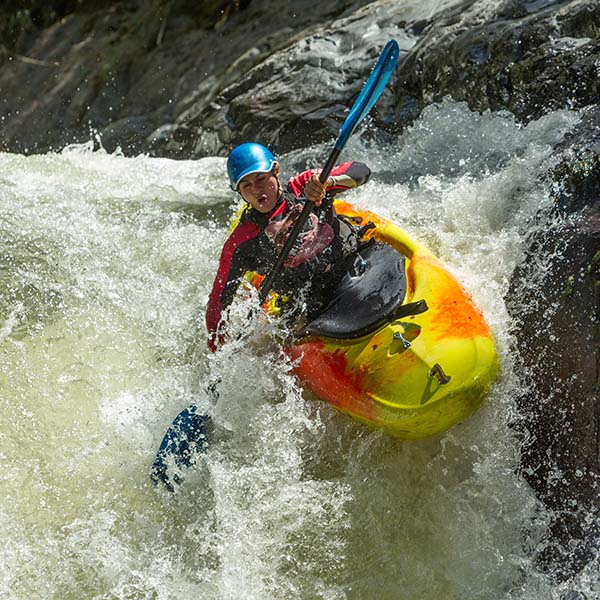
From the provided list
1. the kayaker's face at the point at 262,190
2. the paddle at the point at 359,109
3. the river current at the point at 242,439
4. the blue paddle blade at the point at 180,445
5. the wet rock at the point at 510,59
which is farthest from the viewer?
the wet rock at the point at 510,59

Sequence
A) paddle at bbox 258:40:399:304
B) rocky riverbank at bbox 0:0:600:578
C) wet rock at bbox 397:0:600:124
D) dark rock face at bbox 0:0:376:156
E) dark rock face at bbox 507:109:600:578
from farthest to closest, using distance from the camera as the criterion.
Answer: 1. dark rock face at bbox 0:0:376:156
2. wet rock at bbox 397:0:600:124
3. paddle at bbox 258:40:399:304
4. rocky riverbank at bbox 0:0:600:578
5. dark rock face at bbox 507:109:600:578

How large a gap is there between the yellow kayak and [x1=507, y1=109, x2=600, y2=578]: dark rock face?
187 mm

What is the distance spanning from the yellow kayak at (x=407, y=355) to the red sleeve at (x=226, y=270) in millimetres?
354

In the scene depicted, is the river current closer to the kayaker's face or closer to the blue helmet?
the kayaker's face

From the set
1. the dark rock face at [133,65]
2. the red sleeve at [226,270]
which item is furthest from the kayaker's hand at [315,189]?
the dark rock face at [133,65]

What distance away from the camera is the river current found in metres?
3.17

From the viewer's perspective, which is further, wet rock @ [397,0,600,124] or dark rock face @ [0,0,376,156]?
dark rock face @ [0,0,376,156]

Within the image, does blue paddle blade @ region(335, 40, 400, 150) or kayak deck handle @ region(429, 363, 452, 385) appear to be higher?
blue paddle blade @ region(335, 40, 400, 150)

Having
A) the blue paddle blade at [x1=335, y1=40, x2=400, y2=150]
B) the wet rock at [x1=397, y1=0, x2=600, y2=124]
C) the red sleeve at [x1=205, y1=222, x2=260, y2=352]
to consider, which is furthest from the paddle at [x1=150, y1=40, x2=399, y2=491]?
the wet rock at [x1=397, y1=0, x2=600, y2=124]

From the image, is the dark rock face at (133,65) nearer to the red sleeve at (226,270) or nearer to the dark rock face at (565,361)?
the red sleeve at (226,270)

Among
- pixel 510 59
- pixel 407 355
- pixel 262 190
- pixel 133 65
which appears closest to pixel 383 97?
pixel 510 59

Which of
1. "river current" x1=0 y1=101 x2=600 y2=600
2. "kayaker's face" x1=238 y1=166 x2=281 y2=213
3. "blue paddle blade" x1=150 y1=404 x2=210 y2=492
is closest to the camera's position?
"river current" x1=0 y1=101 x2=600 y2=600

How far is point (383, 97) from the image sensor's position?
5340mm

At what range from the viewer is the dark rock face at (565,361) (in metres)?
2.87
